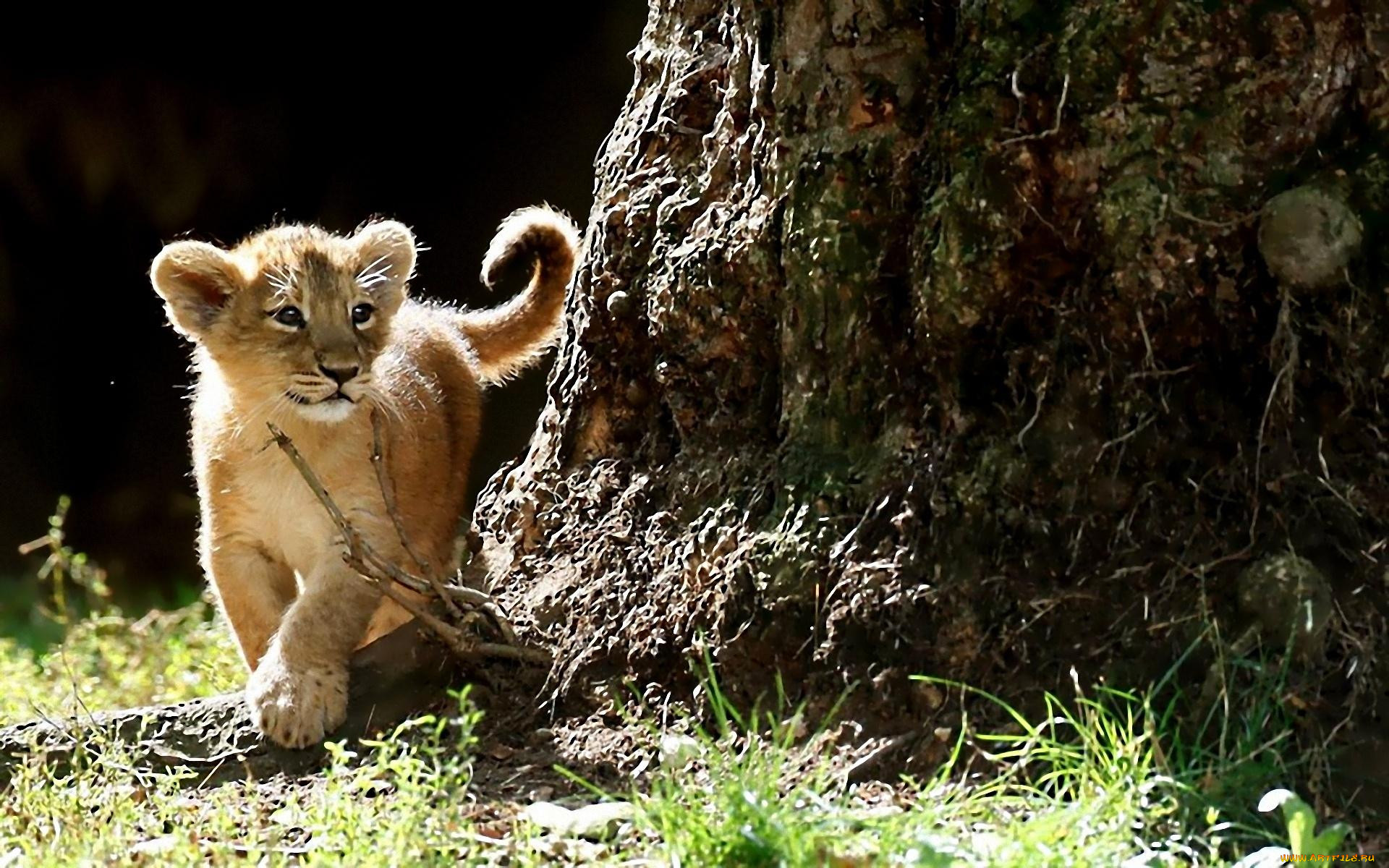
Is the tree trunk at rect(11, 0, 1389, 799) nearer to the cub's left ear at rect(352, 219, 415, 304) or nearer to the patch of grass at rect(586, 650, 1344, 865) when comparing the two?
the patch of grass at rect(586, 650, 1344, 865)

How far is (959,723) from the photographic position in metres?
3.49

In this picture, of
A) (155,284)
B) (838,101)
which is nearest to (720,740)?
(838,101)

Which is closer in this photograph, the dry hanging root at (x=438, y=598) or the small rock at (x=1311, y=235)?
the small rock at (x=1311, y=235)

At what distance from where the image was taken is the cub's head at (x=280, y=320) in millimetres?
4648

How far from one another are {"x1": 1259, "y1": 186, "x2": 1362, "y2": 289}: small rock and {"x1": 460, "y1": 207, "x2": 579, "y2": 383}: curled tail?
267 centimetres

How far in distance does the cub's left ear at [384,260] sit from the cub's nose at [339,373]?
1.10 ft

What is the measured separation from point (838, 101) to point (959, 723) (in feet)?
4.99

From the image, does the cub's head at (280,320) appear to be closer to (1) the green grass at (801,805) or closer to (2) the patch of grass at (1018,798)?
(1) the green grass at (801,805)

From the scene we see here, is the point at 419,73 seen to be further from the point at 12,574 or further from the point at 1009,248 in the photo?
the point at 1009,248

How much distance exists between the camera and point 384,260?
498 cm

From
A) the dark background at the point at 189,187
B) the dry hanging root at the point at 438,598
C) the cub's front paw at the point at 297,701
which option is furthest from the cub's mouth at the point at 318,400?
the dark background at the point at 189,187

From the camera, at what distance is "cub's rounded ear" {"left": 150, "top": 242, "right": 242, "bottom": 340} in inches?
183

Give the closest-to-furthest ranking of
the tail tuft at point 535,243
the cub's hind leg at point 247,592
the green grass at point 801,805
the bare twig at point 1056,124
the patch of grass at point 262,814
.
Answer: the green grass at point 801,805 < the patch of grass at point 262,814 < the bare twig at point 1056,124 < the cub's hind leg at point 247,592 < the tail tuft at point 535,243

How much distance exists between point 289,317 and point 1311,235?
2.83 meters
